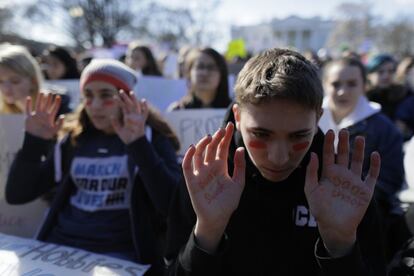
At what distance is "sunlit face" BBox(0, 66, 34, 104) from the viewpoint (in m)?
3.10

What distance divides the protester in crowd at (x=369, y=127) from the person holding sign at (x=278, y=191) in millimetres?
905

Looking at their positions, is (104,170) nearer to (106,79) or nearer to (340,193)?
(106,79)

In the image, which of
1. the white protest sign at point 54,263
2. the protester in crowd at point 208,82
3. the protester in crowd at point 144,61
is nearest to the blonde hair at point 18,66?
the white protest sign at point 54,263

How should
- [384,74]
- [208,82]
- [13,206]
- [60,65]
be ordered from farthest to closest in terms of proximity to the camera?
[60,65]
[384,74]
[208,82]
[13,206]

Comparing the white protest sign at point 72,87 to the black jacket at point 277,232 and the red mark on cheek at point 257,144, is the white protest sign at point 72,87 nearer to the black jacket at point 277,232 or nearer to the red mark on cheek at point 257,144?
the black jacket at point 277,232

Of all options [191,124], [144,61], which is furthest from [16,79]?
[144,61]

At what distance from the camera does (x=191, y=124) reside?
12.2ft

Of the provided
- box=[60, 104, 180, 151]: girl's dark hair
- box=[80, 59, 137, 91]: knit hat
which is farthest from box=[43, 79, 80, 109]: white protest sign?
box=[80, 59, 137, 91]: knit hat

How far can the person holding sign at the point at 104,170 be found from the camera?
91.2 inches

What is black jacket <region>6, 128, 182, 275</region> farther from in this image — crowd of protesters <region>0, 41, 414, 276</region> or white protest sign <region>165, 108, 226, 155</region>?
white protest sign <region>165, 108, 226, 155</region>

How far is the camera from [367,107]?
3312mm

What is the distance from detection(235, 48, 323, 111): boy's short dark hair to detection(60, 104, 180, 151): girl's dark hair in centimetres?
104

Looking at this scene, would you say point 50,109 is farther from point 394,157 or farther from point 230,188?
point 394,157

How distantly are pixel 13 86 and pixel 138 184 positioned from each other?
1402mm
